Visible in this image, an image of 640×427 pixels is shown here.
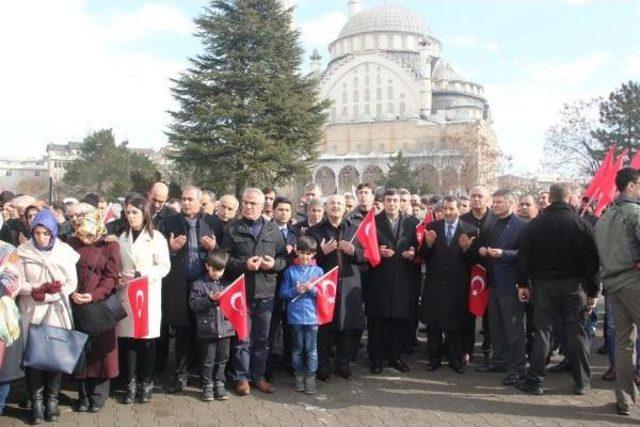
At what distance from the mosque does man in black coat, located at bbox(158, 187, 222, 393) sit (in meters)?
75.2

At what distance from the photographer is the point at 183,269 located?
635cm

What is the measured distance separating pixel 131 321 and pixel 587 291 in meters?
4.78

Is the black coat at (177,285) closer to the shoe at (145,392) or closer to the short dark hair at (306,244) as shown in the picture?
the shoe at (145,392)

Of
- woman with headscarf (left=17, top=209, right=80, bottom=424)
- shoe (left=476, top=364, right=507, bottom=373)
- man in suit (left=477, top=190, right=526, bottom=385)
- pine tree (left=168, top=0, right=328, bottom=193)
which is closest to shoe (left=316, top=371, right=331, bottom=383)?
shoe (left=476, top=364, right=507, bottom=373)

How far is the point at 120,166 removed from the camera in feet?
171

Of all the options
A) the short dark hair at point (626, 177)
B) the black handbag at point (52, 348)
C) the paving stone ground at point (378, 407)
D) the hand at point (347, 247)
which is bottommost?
the paving stone ground at point (378, 407)

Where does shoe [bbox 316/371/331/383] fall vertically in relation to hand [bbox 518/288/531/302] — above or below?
below

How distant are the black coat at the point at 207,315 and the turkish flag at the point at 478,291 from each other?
3028mm

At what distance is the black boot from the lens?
587cm

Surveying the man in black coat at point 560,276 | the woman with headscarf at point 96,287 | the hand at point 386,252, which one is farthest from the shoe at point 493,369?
the woman with headscarf at point 96,287

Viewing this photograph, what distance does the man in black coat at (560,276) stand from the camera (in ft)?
20.0

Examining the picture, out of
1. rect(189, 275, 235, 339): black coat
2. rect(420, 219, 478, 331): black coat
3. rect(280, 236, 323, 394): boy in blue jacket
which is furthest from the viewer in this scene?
rect(420, 219, 478, 331): black coat

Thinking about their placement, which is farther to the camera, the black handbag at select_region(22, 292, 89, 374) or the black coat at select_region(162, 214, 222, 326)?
the black coat at select_region(162, 214, 222, 326)

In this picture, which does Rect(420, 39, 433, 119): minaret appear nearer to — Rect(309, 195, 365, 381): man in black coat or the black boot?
Rect(309, 195, 365, 381): man in black coat
